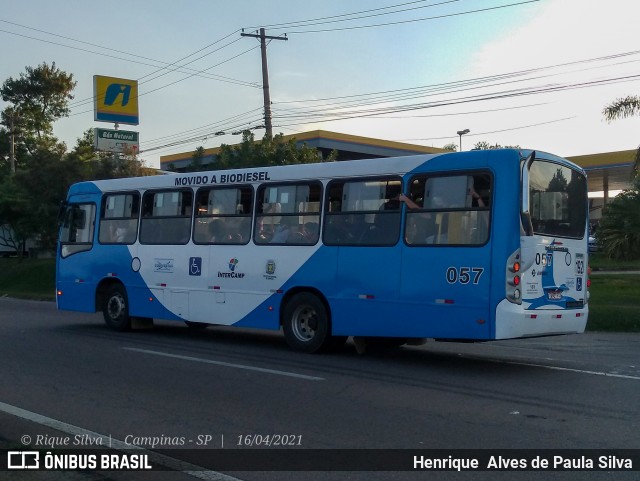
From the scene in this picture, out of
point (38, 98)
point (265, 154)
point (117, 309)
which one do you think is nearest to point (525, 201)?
point (117, 309)

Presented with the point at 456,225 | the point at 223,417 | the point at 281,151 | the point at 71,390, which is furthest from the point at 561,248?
the point at 281,151

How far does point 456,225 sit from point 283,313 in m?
3.67

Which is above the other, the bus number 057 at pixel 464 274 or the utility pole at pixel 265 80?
the utility pole at pixel 265 80

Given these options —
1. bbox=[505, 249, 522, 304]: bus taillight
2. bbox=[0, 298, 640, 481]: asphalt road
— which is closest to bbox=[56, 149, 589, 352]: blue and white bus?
bbox=[505, 249, 522, 304]: bus taillight

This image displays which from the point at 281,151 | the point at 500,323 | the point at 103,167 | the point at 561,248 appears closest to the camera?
the point at 500,323

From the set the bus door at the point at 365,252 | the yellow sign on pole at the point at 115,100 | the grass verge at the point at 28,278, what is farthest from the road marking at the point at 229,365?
the yellow sign on pole at the point at 115,100

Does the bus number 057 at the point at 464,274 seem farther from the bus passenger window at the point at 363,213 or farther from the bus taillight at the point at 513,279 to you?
the bus passenger window at the point at 363,213

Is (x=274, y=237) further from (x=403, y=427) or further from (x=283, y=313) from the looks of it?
(x=403, y=427)

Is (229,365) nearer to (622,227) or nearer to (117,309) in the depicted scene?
(117,309)

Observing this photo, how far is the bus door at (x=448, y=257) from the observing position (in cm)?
1088

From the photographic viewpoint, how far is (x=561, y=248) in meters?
11.4

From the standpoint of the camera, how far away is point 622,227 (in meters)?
21.6

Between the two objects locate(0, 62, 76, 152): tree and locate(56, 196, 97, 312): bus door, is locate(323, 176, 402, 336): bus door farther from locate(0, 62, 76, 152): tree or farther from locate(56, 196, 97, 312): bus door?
locate(0, 62, 76, 152): tree

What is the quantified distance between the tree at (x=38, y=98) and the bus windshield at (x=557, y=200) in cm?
5392
